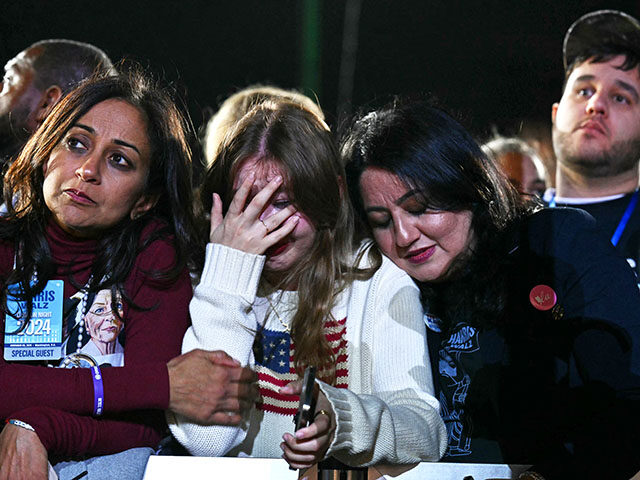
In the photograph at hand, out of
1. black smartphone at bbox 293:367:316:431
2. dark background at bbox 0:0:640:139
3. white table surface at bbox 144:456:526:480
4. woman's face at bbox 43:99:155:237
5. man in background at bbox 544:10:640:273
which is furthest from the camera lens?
dark background at bbox 0:0:640:139

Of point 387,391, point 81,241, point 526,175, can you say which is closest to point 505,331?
point 387,391

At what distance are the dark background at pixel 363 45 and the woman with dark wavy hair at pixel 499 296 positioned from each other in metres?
1.82

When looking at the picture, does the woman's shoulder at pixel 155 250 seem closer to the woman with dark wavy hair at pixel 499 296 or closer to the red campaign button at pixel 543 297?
the woman with dark wavy hair at pixel 499 296

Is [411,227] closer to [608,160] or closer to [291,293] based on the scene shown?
[291,293]

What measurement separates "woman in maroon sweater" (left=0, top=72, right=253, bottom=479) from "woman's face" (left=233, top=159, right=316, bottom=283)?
0.18m

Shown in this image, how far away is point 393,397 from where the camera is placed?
147cm

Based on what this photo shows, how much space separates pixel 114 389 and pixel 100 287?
0.85 ft

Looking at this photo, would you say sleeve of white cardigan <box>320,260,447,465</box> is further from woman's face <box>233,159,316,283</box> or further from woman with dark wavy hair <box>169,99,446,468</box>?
woman's face <box>233,159,316,283</box>

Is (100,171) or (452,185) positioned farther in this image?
(452,185)

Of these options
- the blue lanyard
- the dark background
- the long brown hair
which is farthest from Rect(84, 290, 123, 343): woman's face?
the dark background

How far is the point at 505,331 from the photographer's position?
5.39 feet

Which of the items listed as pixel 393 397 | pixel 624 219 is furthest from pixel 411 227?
pixel 624 219

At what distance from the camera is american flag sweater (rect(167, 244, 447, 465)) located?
1.37 meters

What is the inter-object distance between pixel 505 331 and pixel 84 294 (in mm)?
878
